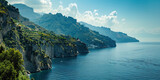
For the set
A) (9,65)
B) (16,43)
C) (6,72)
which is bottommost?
(6,72)

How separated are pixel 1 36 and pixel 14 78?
6474 centimetres

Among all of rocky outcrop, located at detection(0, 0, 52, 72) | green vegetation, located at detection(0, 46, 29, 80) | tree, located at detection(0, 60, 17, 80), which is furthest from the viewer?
rocky outcrop, located at detection(0, 0, 52, 72)

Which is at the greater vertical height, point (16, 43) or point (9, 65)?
point (16, 43)

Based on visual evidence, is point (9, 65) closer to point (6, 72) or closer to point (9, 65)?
point (9, 65)

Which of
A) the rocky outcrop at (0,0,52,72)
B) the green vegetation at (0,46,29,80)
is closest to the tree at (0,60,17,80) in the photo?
the green vegetation at (0,46,29,80)

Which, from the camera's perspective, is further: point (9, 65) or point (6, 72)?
point (9, 65)

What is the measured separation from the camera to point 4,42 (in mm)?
109812

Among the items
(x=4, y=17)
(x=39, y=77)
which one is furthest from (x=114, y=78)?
(x=4, y=17)

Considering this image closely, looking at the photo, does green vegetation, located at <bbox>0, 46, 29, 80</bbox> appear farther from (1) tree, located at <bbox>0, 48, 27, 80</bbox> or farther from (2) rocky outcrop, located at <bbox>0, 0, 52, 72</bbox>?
(2) rocky outcrop, located at <bbox>0, 0, 52, 72</bbox>

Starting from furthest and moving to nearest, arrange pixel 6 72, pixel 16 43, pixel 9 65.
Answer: pixel 16 43, pixel 9 65, pixel 6 72

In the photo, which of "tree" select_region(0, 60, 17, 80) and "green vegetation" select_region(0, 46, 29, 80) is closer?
"tree" select_region(0, 60, 17, 80)

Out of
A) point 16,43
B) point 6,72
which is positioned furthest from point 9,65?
point 16,43

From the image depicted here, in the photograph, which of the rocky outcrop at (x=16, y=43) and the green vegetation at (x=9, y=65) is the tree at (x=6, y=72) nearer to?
the green vegetation at (x=9, y=65)

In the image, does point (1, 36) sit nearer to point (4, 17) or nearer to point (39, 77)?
point (4, 17)
